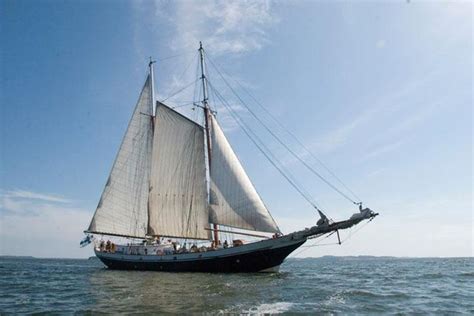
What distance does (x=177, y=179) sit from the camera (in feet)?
157

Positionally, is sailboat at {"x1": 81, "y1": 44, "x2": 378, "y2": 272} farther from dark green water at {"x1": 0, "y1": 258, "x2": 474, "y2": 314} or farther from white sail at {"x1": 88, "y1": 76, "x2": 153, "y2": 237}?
dark green water at {"x1": 0, "y1": 258, "x2": 474, "y2": 314}

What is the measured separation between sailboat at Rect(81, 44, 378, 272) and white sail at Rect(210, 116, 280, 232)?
10cm

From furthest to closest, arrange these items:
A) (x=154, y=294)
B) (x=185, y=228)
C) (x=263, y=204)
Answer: (x=185, y=228) → (x=263, y=204) → (x=154, y=294)

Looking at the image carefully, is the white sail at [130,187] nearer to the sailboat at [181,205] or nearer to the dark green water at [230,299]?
the sailboat at [181,205]

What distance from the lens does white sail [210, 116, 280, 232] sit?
3994 cm

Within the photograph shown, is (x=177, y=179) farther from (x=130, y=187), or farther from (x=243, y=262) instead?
(x=243, y=262)

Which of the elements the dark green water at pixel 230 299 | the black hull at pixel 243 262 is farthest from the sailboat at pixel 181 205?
the dark green water at pixel 230 299

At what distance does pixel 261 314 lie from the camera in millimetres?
19156

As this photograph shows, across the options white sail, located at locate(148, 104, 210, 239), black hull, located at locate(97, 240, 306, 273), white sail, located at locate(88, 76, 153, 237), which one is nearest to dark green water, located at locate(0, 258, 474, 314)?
black hull, located at locate(97, 240, 306, 273)

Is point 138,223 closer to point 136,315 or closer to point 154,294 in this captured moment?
point 154,294

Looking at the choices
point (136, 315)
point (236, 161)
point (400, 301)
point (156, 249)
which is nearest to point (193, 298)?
point (136, 315)

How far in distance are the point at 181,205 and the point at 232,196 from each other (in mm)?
8519

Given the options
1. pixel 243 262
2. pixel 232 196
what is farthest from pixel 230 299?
pixel 232 196

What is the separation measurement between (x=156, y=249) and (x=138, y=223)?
5388 millimetres
